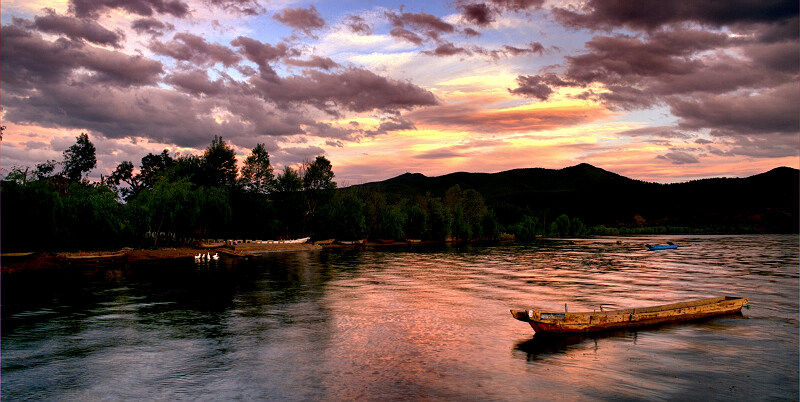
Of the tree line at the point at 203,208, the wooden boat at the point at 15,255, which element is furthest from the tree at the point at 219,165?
the wooden boat at the point at 15,255

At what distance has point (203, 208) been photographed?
108188 mm

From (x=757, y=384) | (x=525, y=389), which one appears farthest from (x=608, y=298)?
(x=525, y=389)

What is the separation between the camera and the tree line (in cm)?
7000

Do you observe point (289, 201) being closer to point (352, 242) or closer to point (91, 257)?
point (352, 242)

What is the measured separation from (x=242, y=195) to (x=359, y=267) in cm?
6722

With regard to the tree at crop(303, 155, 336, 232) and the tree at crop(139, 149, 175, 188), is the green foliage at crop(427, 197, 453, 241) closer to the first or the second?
the tree at crop(303, 155, 336, 232)

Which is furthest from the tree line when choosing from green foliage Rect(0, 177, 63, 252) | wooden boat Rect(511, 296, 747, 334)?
wooden boat Rect(511, 296, 747, 334)

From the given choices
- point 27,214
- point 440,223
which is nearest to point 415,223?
point 440,223

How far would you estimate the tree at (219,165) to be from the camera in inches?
5261

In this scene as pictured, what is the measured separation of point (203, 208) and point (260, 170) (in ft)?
140

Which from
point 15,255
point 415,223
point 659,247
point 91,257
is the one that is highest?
point 415,223

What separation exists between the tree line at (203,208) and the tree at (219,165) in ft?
0.87

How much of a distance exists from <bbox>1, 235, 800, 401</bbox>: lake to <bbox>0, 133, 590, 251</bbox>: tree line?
651 inches

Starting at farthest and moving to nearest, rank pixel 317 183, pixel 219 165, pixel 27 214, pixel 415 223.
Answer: pixel 415 223, pixel 317 183, pixel 219 165, pixel 27 214
